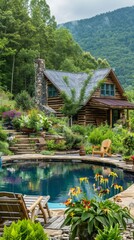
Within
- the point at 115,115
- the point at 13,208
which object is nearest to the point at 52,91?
the point at 115,115

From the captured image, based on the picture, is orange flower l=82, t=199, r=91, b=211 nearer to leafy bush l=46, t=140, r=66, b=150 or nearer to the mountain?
leafy bush l=46, t=140, r=66, b=150

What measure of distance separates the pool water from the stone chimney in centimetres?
1297

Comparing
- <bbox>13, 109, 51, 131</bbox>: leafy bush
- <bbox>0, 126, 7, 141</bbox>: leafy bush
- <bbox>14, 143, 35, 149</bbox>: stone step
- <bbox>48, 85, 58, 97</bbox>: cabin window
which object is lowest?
<bbox>14, 143, 35, 149</bbox>: stone step

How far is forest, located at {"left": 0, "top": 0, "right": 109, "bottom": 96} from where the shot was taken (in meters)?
35.3

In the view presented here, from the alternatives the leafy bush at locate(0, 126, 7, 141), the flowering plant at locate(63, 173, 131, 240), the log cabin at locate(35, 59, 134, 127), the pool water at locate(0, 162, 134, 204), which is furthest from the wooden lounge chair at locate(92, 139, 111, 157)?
the flowering plant at locate(63, 173, 131, 240)

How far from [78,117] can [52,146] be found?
8.16 m

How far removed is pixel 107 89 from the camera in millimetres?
28375

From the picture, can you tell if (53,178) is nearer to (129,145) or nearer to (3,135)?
(129,145)

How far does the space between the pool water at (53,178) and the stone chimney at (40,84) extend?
42.6ft

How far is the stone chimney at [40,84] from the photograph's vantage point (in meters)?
28.6

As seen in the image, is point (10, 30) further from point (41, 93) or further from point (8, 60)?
point (41, 93)

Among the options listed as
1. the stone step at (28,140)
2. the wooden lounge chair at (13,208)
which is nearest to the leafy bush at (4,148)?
the stone step at (28,140)

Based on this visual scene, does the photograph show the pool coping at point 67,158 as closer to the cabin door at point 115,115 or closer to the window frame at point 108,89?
the window frame at point 108,89

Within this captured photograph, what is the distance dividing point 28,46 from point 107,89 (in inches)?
553
